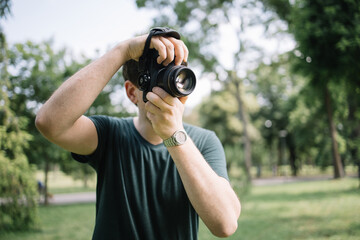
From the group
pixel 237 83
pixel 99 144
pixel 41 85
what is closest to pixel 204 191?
pixel 99 144

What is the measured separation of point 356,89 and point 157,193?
14.6 feet

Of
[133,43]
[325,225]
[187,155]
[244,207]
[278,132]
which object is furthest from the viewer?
[278,132]

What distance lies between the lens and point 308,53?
15.6 feet

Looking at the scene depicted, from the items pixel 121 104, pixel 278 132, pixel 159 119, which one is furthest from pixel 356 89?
pixel 278 132

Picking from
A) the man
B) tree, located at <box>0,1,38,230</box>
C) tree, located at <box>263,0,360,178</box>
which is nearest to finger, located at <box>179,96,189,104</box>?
the man

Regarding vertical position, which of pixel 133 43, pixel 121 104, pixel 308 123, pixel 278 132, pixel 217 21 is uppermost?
pixel 217 21

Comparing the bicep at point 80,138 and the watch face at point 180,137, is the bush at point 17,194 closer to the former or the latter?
the bicep at point 80,138

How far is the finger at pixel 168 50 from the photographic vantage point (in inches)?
51.6

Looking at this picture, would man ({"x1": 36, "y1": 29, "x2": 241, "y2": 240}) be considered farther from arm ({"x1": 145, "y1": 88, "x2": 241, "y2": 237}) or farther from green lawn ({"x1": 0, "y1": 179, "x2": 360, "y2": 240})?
green lawn ({"x1": 0, "y1": 179, "x2": 360, "y2": 240})

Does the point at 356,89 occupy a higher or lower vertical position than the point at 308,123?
higher

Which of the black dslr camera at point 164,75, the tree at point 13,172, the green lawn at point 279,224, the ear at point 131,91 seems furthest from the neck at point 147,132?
the green lawn at point 279,224

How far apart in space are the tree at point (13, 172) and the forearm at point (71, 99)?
441 cm

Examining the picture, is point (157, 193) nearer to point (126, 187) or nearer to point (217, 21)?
point (126, 187)

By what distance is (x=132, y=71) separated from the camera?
1.60m
